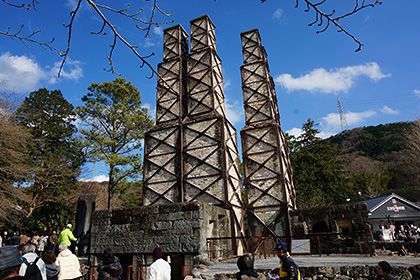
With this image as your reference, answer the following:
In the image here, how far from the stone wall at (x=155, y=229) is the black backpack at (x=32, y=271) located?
4927 mm

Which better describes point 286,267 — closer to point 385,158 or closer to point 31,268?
point 31,268

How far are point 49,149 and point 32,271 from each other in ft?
73.8

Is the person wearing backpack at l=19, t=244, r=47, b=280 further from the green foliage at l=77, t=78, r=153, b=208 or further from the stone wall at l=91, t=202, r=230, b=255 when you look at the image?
the green foliage at l=77, t=78, r=153, b=208

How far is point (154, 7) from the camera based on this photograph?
92.4 inches

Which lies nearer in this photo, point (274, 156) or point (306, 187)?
point (274, 156)

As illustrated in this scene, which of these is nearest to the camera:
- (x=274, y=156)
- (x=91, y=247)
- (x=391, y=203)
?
(x=91, y=247)

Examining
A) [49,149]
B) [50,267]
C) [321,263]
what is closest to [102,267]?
[50,267]

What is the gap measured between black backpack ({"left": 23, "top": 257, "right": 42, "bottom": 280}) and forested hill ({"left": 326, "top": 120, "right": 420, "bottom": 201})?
29418 mm

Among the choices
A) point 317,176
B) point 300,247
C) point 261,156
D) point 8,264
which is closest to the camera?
point 8,264

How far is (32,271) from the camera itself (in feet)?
8.04

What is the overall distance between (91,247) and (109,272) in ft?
17.6

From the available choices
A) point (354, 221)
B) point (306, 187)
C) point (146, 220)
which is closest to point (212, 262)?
point (146, 220)

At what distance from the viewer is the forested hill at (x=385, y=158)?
31.3 m

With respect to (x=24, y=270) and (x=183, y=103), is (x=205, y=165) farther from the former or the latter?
(x=24, y=270)
